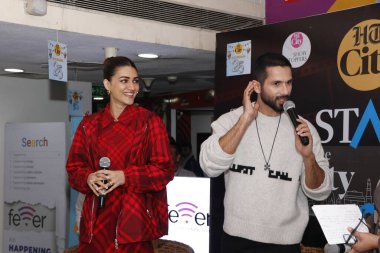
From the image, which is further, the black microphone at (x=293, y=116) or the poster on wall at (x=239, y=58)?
the poster on wall at (x=239, y=58)

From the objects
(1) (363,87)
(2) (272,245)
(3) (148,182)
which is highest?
(1) (363,87)

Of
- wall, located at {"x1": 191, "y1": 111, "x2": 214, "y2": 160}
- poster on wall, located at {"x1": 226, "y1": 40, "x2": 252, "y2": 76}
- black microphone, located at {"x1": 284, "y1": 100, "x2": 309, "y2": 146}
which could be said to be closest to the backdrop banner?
poster on wall, located at {"x1": 226, "y1": 40, "x2": 252, "y2": 76}

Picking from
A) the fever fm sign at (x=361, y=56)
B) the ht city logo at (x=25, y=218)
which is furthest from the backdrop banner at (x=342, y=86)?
the ht city logo at (x=25, y=218)

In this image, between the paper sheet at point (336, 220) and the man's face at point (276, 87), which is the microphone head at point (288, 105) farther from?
the paper sheet at point (336, 220)

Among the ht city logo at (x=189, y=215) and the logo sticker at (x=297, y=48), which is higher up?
the logo sticker at (x=297, y=48)

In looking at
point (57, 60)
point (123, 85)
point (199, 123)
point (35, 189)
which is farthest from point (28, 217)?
point (199, 123)

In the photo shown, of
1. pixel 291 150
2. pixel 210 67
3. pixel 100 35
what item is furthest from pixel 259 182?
pixel 210 67

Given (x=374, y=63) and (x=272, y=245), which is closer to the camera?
(x=272, y=245)

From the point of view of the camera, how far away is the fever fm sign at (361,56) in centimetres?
335

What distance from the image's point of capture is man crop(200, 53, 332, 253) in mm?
2504

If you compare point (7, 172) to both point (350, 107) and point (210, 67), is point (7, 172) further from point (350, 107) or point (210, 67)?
point (350, 107)

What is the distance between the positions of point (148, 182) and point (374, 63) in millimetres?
1662

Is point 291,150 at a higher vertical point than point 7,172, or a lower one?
higher

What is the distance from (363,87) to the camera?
341 cm
